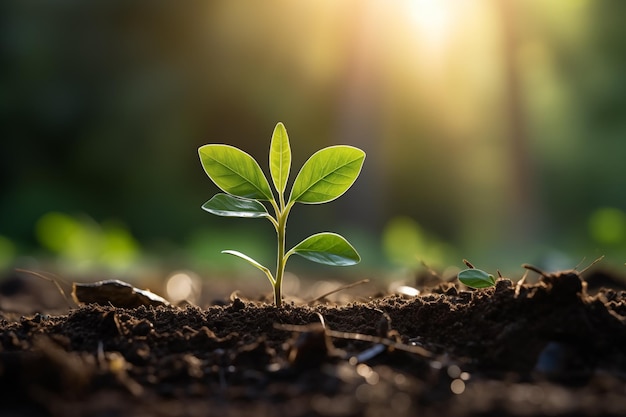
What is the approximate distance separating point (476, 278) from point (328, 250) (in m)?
0.38

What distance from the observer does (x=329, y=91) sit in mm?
13211

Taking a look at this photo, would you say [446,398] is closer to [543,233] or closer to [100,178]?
[543,233]

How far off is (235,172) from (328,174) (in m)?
0.24

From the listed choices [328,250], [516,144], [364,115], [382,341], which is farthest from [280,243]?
[364,115]

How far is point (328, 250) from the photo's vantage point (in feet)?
5.19

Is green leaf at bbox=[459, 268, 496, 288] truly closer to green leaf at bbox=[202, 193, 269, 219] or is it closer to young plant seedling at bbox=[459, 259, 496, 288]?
young plant seedling at bbox=[459, 259, 496, 288]

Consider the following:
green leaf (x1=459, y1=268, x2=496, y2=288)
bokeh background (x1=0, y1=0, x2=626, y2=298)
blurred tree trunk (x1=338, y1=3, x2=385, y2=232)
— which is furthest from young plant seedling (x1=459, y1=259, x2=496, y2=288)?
blurred tree trunk (x1=338, y1=3, x2=385, y2=232)

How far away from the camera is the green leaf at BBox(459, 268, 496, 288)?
5.17 ft

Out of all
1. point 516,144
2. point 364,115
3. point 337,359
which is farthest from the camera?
point 364,115

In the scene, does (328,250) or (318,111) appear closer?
(328,250)

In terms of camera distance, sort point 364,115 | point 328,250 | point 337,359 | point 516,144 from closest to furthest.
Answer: point 337,359
point 328,250
point 516,144
point 364,115

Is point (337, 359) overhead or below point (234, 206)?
below

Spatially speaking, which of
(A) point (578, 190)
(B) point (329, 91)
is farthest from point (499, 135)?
(B) point (329, 91)

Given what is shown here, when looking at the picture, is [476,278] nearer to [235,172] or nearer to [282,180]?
[282,180]
